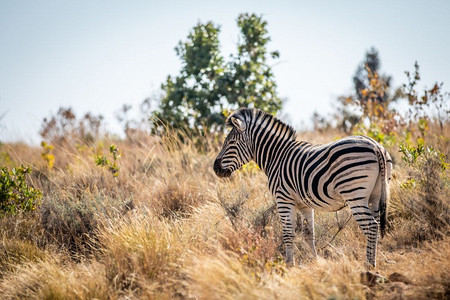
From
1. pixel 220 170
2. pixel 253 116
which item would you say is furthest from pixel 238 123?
pixel 220 170

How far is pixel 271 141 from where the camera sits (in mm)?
5363

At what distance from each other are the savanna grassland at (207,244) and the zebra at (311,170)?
1.52 feet

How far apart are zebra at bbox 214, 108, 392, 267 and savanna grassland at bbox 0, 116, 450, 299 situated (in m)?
0.46

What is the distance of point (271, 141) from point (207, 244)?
1.69 metres

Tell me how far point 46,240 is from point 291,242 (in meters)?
3.91

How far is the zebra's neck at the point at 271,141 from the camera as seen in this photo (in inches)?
208

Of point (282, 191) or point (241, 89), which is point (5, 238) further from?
point (241, 89)

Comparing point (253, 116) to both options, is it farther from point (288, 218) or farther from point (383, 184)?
point (383, 184)

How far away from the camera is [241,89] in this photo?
10.7m

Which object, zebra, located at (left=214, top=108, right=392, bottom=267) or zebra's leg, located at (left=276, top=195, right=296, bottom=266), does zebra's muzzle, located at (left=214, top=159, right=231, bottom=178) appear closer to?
zebra, located at (left=214, top=108, right=392, bottom=267)

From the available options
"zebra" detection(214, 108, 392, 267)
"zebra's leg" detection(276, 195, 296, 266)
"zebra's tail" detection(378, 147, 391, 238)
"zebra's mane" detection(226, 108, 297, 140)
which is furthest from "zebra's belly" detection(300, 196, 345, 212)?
"zebra's mane" detection(226, 108, 297, 140)

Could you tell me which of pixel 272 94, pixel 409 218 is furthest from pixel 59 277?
pixel 272 94

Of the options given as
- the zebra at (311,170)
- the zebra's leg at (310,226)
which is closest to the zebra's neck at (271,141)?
the zebra at (311,170)

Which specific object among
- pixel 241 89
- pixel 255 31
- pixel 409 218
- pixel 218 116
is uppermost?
pixel 255 31
